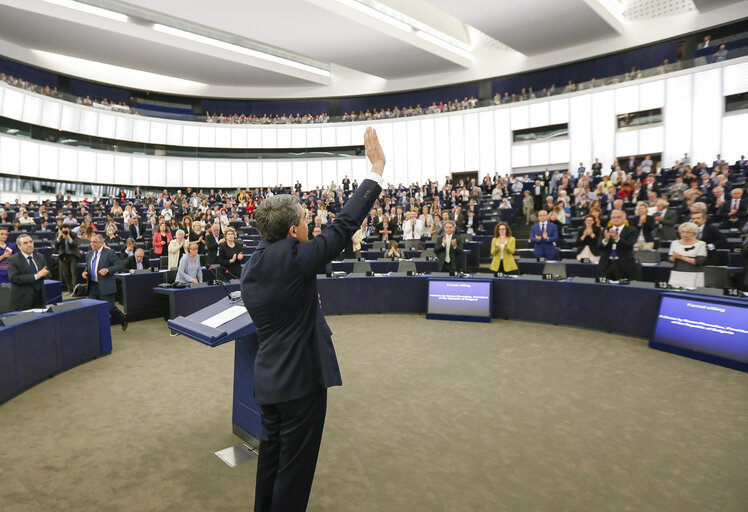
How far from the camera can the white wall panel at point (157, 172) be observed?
26.9 meters

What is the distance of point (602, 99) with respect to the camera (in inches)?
837

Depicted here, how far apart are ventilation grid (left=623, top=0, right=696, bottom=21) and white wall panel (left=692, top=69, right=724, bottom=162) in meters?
3.33

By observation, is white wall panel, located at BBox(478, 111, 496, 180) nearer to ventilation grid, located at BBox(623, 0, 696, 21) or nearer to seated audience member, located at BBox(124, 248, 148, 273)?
ventilation grid, located at BBox(623, 0, 696, 21)

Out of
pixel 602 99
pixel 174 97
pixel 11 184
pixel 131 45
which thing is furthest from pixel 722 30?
pixel 11 184

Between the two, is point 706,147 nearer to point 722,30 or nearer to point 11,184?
point 722,30

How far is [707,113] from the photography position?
1833cm

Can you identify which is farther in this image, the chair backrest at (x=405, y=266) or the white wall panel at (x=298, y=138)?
the white wall panel at (x=298, y=138)

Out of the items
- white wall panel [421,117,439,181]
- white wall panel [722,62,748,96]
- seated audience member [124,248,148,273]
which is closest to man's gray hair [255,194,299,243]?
seated audience member [124,248,148,273]

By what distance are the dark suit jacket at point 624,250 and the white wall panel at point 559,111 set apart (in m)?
18.6

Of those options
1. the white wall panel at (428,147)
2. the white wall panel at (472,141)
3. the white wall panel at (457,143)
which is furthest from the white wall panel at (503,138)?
the white wall panel at (428,147)

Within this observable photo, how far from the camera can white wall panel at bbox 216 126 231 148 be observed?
28.7 metres

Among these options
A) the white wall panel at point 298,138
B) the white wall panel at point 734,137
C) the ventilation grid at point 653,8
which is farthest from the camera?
the white wall panel at point 298,138

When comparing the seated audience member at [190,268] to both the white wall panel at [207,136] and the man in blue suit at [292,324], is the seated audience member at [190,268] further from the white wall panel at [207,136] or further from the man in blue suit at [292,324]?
the white wall panel at [207,136]

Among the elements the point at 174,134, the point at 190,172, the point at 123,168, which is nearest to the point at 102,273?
the point at 123,168
